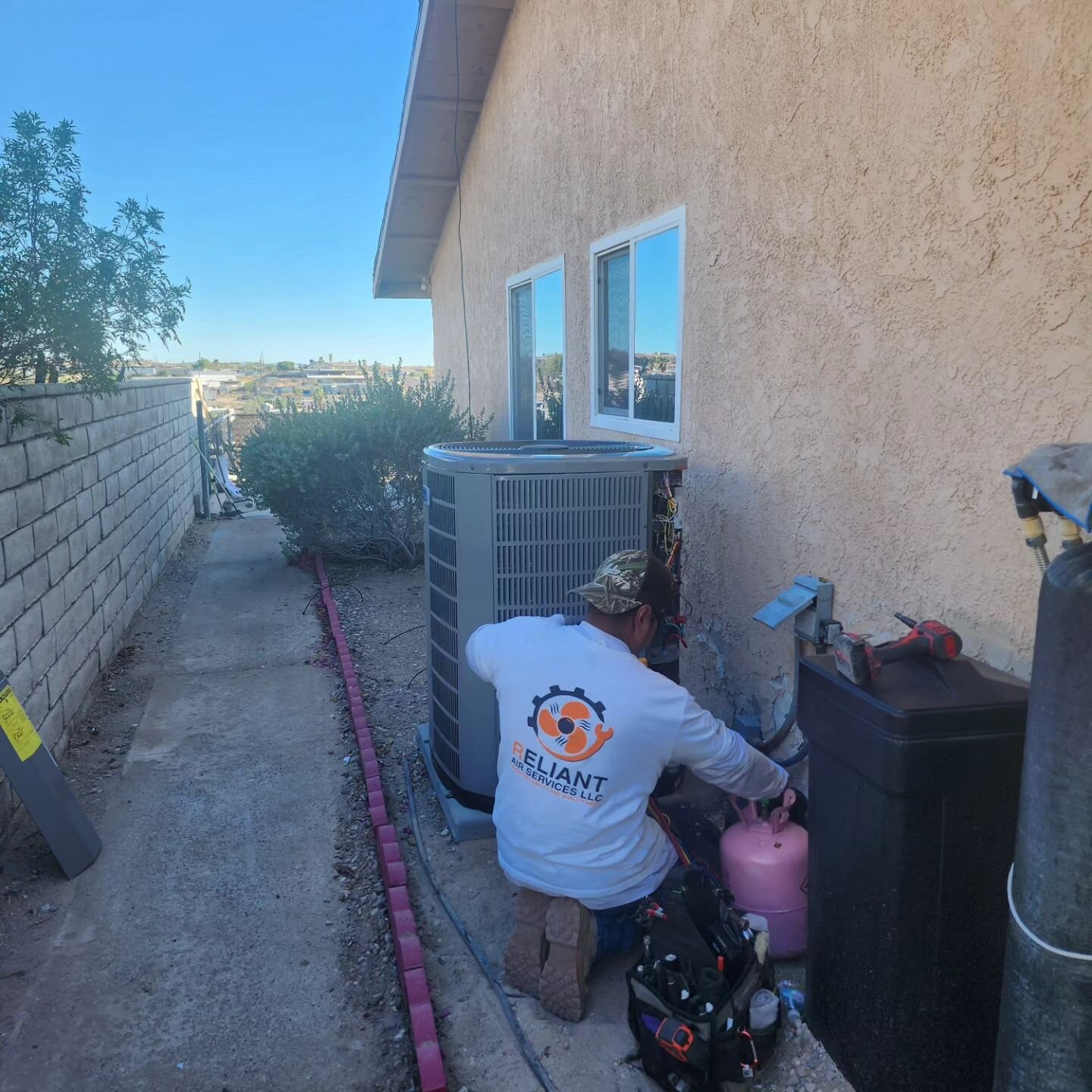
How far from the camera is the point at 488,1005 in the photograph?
9.25 ft

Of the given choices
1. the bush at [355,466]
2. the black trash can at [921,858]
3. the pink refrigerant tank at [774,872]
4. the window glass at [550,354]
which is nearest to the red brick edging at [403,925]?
the pink refrigerant tank at [774,872]

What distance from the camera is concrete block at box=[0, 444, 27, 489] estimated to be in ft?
13.3

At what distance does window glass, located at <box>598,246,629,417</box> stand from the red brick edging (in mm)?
2514

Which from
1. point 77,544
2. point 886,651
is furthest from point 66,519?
point 886,651

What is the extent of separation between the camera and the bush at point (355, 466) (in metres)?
8.97

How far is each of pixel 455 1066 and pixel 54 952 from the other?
157cm

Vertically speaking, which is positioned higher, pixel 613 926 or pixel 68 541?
pixel 68 541

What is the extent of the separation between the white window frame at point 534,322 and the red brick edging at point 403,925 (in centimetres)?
285

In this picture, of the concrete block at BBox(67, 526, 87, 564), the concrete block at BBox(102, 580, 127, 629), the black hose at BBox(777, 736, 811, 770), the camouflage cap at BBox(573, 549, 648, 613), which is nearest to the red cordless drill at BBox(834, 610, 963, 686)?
the camouflage cap at BBox(573, 549, 648, 613)

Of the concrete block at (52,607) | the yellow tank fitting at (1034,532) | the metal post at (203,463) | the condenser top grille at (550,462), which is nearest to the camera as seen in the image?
the yellow tank fitting at (1034,532)

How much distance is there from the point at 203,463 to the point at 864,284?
1241 cm

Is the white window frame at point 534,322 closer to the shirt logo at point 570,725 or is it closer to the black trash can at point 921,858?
the shirt logo at point 570,725

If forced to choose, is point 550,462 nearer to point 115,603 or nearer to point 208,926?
point 208,926

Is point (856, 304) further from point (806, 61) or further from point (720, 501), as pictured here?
point (720, 501)
